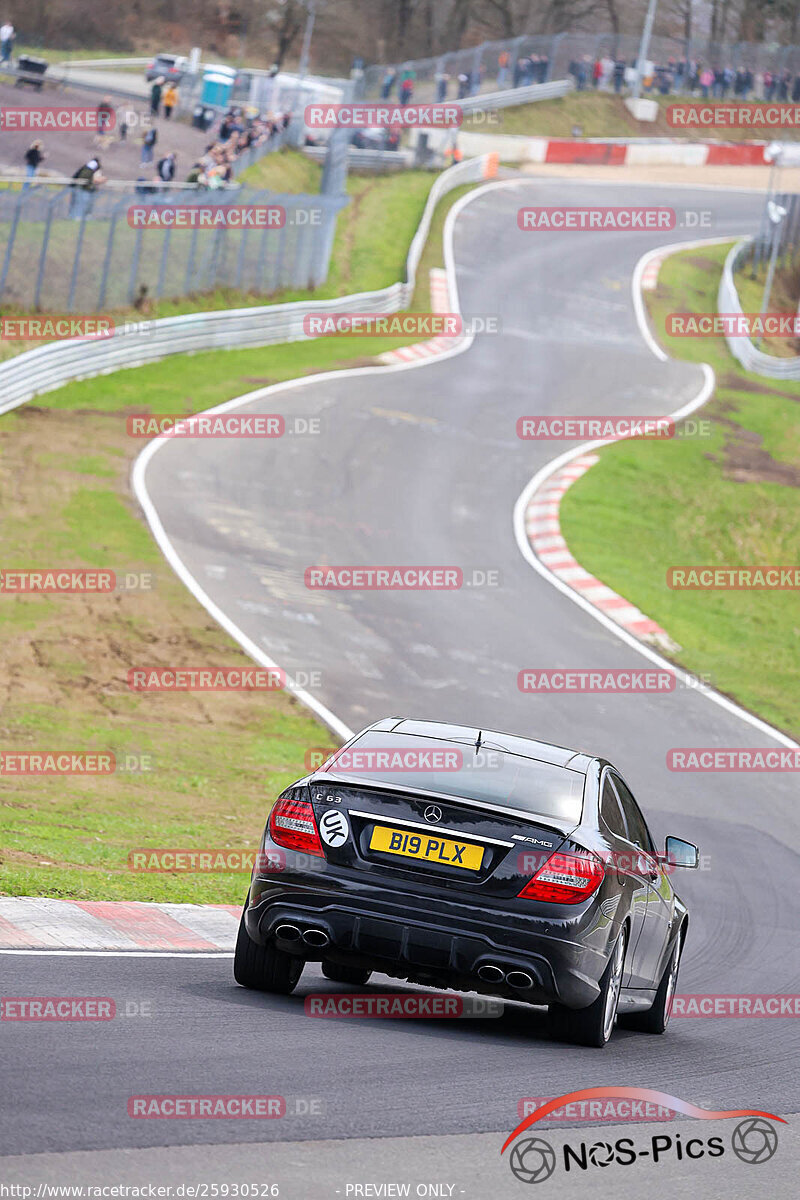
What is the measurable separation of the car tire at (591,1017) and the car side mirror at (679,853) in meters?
1.05

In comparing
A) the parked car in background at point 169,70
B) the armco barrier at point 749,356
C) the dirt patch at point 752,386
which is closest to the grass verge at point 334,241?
the parked car in background at point 169,70

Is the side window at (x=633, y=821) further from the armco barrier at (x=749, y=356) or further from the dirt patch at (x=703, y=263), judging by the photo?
the dirt patch at (x=703, y=263)

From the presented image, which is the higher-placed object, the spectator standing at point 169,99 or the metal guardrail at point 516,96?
the metal guardrail at point 516,96

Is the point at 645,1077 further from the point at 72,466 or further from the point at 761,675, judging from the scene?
the point at 72,466

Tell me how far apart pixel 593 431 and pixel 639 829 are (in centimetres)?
2708

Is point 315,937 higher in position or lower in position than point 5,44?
lower

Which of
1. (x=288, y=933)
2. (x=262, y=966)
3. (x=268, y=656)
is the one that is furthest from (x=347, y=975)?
(x=268, y=656)

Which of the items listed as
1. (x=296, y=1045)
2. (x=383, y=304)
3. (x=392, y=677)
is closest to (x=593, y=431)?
(x=383, y=304)

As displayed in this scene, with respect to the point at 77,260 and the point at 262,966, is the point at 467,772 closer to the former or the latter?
the point at 262,966

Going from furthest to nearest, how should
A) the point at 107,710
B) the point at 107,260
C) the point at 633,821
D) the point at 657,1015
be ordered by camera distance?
the point at 107,260, the point at 107,710, the point at 657,1015, the point at 633,821

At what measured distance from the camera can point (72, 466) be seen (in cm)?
2556

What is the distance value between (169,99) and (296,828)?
56.0 m

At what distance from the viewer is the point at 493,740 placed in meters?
8.26

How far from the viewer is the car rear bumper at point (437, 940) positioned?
23.5ft
